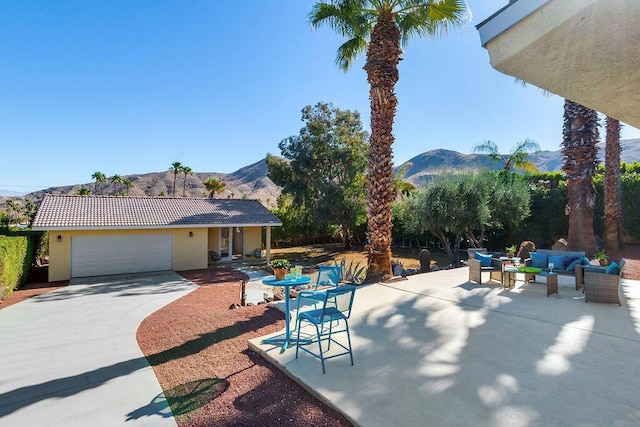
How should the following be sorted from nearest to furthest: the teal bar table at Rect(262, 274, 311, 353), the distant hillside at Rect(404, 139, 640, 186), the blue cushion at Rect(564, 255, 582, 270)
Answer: the teal bar table at Rect(262, 274, 311, 353), the blue cushion at Rect(564, 255, 582, 270), the distant hillside at Rect(404, 139, 640, 186)

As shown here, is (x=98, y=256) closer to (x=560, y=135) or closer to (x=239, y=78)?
(x=239, y=78)

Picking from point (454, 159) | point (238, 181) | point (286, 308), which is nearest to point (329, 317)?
point (286, 308)

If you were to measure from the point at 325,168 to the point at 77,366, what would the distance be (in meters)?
22.0

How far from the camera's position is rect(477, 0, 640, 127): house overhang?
1646 mm

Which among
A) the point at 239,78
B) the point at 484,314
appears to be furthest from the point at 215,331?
the point at 239,78

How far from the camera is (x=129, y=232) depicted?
17.0m

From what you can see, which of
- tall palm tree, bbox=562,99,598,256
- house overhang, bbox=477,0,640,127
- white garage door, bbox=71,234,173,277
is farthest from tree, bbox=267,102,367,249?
house overhang, bbox=477,0,640,127

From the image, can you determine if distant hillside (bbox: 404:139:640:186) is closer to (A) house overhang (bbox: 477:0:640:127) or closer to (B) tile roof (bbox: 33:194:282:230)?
(B) tile roof (bbox: 33:194:282:230)

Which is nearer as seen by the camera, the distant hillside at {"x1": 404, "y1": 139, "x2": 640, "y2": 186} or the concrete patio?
the concrete patio

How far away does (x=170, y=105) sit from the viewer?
86.2 ft

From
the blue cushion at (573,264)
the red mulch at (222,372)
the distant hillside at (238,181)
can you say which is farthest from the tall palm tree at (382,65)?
the distant hillside at (238,181)

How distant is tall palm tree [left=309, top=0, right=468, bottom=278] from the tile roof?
10.4 metres

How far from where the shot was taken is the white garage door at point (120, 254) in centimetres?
1591

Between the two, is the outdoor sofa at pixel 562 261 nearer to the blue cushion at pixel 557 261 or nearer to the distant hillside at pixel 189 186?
the blue cushion at pixel 557 261
